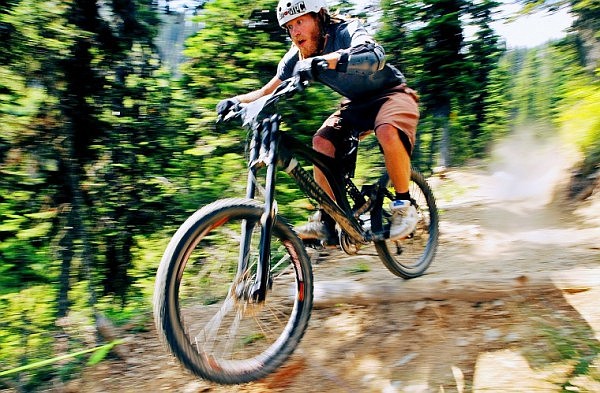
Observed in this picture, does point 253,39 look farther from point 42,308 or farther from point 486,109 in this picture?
point 486,109

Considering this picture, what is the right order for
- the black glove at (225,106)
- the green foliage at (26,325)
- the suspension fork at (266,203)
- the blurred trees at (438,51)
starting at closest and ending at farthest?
the suspension fork at (266,203) < the black glove at (225,106) < the green foliage at (26,325) < the blurred trees at (438,51)

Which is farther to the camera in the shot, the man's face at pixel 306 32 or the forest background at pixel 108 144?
the forest background at pixel 108 144

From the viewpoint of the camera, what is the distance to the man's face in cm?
304

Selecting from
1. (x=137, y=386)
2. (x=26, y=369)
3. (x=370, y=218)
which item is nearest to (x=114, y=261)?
(x=26, y=369)

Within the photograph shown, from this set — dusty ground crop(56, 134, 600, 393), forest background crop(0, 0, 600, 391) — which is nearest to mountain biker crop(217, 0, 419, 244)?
dusty ground crop(56, 134, 600, 393)

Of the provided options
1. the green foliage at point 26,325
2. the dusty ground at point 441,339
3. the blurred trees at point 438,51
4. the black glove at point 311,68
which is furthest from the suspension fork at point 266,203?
the blurred trees at point 438,51

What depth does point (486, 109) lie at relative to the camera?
1155cm

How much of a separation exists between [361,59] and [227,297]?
1.47 metres

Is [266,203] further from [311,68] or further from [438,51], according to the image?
[438,51]

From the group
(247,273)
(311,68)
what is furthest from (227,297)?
(311,68)

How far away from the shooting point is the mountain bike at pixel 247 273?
227cm

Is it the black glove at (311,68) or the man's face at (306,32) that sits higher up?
the man's face at (306,32)

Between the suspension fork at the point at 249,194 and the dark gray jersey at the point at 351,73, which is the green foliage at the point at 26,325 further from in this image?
the dark gray jersey at the point at 351,73

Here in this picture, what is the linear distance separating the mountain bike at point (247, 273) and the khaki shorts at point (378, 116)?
272 mm
